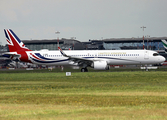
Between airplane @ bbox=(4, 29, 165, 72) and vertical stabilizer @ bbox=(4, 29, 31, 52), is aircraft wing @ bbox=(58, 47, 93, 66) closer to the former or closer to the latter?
airplane @ bbox=(4, 29, 165, 72)

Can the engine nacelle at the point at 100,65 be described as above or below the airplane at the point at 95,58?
below

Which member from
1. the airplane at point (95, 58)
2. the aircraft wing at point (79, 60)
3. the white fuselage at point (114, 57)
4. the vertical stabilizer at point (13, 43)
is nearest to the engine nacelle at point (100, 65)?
the airplane at point (95, 58)

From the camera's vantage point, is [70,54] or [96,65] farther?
[70,54]

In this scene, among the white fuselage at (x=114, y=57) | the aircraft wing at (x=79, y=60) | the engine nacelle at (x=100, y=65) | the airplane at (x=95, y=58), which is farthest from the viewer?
the white fuselage at (x=114, y=57)

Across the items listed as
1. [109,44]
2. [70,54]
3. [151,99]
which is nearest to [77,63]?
[70,54]

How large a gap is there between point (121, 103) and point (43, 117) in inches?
212

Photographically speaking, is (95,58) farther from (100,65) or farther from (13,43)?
(13,43)

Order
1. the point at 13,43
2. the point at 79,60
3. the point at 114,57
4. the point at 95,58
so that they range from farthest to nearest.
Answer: the point at 13,43, the point at 95,58, the point at 114,57, the point at 79,60

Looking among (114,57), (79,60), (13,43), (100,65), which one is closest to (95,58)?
(100,65)

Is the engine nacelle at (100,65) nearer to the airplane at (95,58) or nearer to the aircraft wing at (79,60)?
the airplane at (95,58)

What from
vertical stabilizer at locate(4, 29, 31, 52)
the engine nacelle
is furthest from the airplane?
vertical stabilizer at locate(4, 29, 31, 52)

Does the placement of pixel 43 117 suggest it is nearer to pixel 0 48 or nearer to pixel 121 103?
pixel 121 103

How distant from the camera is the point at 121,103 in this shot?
52.3 ft

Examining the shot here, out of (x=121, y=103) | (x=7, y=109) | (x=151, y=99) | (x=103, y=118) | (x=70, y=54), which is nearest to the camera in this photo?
(x=103, y=118)
